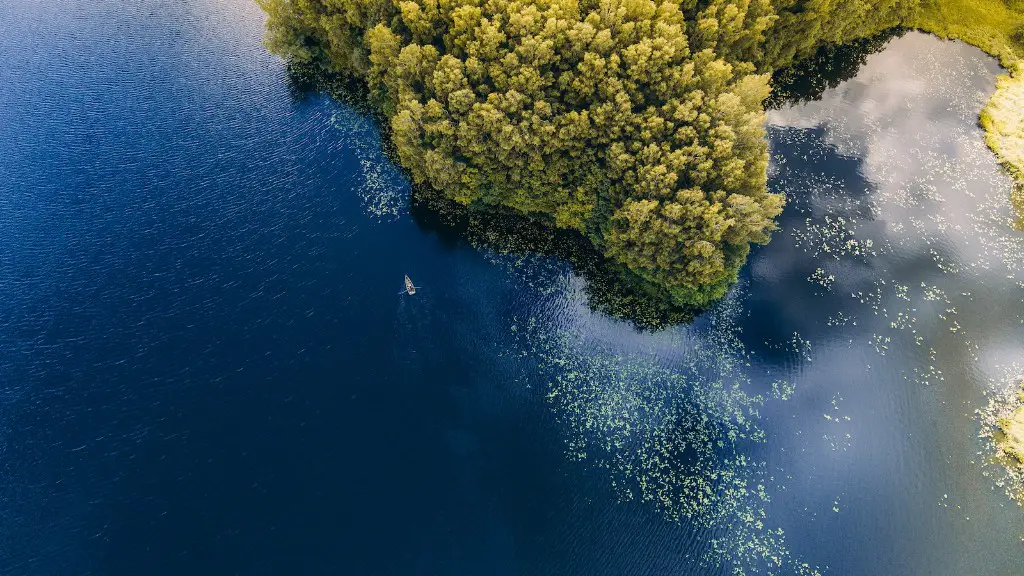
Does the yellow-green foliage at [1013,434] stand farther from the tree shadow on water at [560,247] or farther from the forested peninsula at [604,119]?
the tree shadow on water at [560,247]

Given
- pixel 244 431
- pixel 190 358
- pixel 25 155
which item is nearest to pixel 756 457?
pixel 244 431

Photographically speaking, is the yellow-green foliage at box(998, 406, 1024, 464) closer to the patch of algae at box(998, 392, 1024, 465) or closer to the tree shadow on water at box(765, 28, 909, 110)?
the patch of algae at box(998, 392, 1024, 465)

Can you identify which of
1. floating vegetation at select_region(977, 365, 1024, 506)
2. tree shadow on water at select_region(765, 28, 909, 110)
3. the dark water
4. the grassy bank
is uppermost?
the grassy bank

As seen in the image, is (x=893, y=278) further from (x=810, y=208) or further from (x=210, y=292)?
(x=210, y=292)

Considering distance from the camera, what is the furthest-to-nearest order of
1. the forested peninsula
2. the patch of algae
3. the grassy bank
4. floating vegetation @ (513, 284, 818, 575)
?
the grassy bank < the forested peninsula < the patch of algae < floating vegetation @ (513, 284, 818, 575)

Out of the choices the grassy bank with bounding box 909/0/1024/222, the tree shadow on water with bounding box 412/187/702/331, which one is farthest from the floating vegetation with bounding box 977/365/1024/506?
the grassy bank with bounding box 909/0/1024/222

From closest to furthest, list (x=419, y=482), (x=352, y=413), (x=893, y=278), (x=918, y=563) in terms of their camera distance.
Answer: (x=918, y=563)
(x=419, y=482)
(x=352, y=413)
(x=893, y=278)
